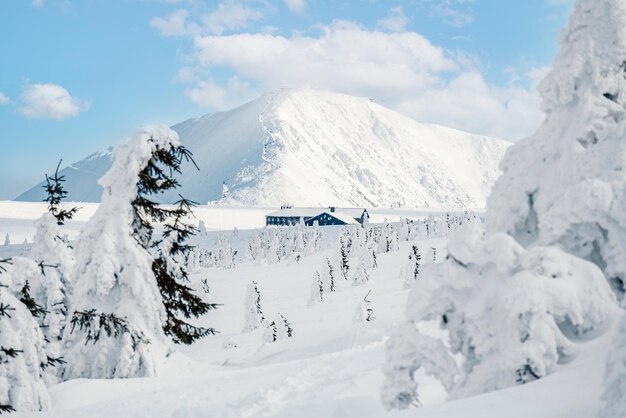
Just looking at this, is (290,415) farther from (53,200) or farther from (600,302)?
(53,200)

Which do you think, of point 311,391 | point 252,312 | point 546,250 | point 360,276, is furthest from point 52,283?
point 360,276

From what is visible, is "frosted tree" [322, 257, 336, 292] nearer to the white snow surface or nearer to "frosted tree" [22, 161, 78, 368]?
the white snow surface

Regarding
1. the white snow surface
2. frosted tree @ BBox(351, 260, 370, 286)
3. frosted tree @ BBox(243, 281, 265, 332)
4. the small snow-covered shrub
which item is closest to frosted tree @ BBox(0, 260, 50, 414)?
the white snow surface

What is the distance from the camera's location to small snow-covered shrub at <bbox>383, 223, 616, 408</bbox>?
5.86 m

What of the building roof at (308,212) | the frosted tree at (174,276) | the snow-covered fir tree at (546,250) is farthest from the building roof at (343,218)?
the snow-covered fir tree at (546,250)

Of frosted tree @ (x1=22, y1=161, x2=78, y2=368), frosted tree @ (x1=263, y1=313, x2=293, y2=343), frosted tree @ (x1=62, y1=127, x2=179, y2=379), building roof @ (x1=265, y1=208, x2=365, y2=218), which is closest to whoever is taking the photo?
frosted tree @ (x1=62, y1=127, x2=179, y2=379)

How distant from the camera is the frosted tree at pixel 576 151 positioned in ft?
23.5

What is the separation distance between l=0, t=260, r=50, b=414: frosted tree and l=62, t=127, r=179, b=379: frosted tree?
3.15m

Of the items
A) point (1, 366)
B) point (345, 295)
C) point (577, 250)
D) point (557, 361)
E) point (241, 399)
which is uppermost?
point (577, 250)

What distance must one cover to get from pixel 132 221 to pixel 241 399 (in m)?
5.39

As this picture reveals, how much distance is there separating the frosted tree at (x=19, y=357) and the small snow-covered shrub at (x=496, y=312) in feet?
18.4

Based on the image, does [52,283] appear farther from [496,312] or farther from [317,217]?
[317,217]

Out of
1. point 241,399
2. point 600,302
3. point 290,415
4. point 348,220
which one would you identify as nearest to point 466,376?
point 600,302

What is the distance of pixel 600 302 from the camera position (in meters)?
6.18
